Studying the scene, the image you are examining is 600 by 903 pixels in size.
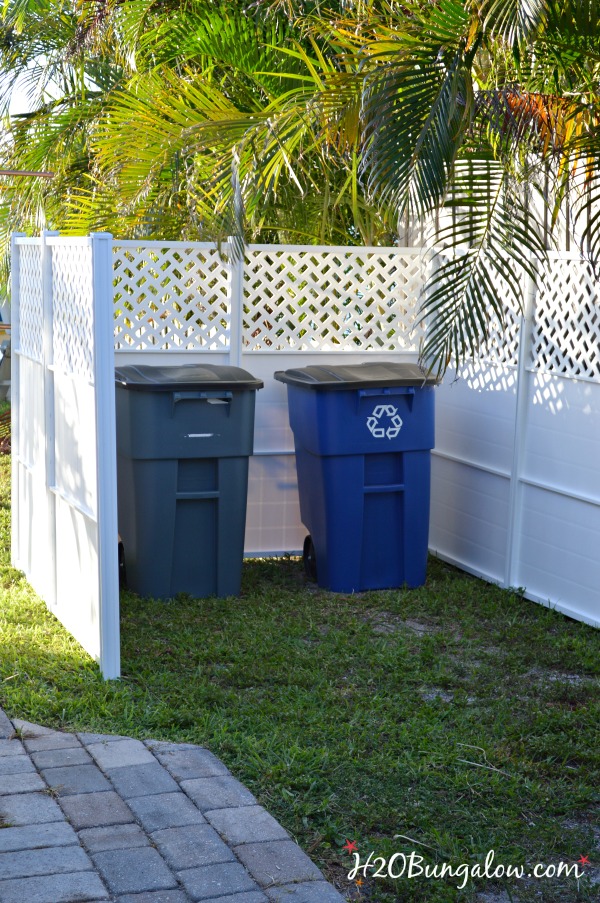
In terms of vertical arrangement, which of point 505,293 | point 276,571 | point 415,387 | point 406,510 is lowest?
point 276,571

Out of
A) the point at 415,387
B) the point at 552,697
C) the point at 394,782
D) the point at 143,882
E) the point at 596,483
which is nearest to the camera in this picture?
the point at 143,882

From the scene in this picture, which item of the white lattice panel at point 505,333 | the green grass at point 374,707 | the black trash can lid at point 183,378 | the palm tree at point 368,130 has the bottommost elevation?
the green grass at point 374,707

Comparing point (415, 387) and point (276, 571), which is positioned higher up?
point (415, 387)

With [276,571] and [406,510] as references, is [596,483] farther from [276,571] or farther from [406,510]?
[276,571]

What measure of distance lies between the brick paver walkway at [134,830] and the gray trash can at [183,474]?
1971 mm

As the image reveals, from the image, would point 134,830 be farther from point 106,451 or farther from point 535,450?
point 535,450

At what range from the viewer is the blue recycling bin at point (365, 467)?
6301mm

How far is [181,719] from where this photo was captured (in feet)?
14.5

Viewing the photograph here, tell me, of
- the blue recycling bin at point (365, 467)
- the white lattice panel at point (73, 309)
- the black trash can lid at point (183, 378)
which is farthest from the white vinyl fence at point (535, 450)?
the white lattice panel at point (73, 309)

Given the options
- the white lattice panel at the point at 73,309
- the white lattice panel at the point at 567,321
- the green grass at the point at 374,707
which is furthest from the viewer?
the white lattice panel at the point at 567,321

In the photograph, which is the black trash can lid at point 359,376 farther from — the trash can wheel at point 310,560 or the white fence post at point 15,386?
the white fence post at point 15,386

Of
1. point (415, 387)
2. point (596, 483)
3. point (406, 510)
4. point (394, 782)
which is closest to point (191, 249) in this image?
point (415, 387)

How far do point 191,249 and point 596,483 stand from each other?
9.64ft

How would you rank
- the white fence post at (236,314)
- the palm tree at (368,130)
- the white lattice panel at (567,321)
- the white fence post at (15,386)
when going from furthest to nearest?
the white fence post at (236,314) < the white fence post at (15,386) < the white lattice panel at (567,321) < the palm tree at (368,130)
